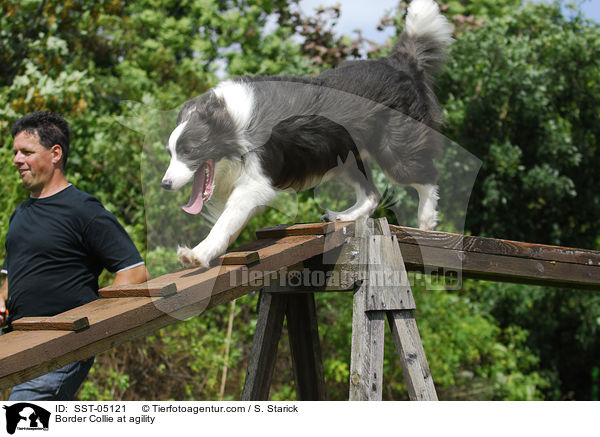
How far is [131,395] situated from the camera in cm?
520

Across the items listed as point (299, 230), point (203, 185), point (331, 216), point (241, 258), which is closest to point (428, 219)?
point (331, 216)

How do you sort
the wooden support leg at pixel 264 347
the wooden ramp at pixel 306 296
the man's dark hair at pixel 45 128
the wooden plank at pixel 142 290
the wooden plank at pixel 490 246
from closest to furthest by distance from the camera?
the wooden ramp at pixel 306 296 < the wooden plank at pixel 142 290 < the man's dark hair at pixel 45 128 < the wooden plank at pixel 490 246 < the wooden support leg at pixel 264 347

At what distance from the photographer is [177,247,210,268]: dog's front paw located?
7.55ft

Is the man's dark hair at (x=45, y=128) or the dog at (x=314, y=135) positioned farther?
the man's dark hair at (x=45, y=128)

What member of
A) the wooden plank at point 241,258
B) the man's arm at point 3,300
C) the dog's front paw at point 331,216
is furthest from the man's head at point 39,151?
the dog's front paw at point 331,216

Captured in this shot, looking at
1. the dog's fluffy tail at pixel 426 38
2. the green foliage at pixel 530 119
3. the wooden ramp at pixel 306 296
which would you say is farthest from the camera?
the green foliage at pixel 530 119

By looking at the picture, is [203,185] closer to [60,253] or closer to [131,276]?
[131,276]

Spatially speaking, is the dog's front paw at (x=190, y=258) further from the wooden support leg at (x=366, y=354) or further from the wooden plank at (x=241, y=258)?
the wooden support leg at (x=366, y=354)

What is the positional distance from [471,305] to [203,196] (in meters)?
5.12

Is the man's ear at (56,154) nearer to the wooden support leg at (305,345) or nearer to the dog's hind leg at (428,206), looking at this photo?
the wooden support leg at (305,345)

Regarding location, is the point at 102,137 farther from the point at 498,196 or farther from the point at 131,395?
the point at 498,196

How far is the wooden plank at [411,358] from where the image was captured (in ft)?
8.25

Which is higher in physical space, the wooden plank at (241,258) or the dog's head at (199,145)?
the dog's head at (199,145)
